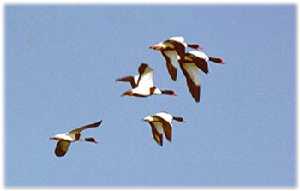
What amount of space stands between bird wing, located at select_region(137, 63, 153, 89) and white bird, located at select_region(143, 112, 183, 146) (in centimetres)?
24

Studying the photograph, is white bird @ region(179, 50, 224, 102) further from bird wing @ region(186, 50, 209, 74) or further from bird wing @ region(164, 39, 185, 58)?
bird wing @ region(164, 39, 185, 58)

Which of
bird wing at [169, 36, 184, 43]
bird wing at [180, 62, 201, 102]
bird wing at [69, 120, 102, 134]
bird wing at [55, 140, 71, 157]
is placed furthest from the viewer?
bird wing at [55, 140, 71, 157]

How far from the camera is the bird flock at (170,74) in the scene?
802cm

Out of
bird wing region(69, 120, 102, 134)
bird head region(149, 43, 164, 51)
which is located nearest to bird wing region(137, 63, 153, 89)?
bird head region(149, 43, 164, 51)

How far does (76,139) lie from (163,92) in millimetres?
817

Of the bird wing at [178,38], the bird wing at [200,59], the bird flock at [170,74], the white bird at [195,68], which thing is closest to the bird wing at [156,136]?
the bird flock at [170,74]

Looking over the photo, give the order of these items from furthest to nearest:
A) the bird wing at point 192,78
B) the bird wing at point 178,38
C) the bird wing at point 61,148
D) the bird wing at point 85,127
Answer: the bird wing at point 61,148 < the bird wing at point 85,127 < the bird wing at point 192,78 < the bird wing at point 178,38

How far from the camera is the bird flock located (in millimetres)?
8016

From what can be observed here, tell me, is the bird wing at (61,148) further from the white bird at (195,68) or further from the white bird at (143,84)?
the white bird at (195,68)

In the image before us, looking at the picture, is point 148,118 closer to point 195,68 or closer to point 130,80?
point 130,80

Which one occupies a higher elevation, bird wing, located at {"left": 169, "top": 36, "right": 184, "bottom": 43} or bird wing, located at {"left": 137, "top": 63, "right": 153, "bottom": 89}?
bird wing, located at {"left": 169, "top": 36, "right": 184, "bottom": 43}

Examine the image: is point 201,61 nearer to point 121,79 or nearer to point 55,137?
point 121,79

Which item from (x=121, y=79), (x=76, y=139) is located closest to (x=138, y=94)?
(x=121, y=79)

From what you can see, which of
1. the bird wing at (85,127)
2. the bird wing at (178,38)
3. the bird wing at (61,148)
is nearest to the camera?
the bird wing at (178,38)
